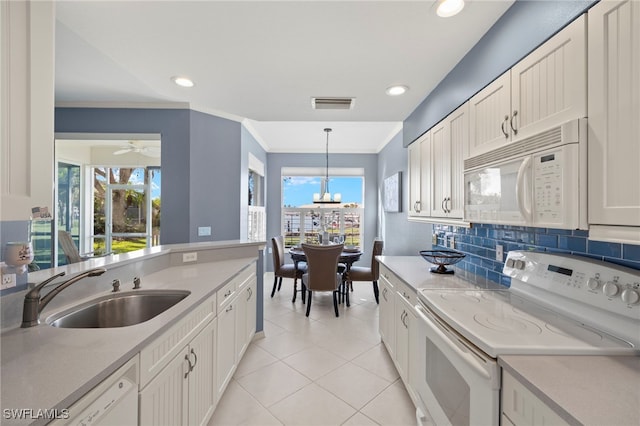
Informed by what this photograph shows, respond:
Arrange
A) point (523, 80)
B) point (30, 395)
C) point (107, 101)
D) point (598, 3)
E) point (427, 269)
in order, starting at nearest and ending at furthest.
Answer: point (30, 395), point (598, 3), point (523, 80), point (427, 269), point (107, 101)

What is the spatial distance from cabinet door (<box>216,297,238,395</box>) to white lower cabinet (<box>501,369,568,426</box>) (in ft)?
5.01

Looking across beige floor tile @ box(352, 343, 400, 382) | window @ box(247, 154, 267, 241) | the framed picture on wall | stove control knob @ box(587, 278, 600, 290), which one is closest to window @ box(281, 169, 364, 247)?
window @ box(247, 154, 267, 241)

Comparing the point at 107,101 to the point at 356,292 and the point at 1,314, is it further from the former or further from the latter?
the point at 356,292

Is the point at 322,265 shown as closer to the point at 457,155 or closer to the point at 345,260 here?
the point at 345,260

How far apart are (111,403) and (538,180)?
5.69 ft

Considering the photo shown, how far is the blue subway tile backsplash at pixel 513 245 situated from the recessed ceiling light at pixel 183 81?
2.74 meters

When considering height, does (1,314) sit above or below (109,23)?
below

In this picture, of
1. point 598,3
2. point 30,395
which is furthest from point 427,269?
point 30,395

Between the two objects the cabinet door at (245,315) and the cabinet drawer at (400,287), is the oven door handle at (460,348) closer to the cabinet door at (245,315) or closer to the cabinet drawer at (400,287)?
the cabinet drawer at (400,287)

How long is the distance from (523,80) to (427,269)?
4.85ft

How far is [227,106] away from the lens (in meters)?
2.95

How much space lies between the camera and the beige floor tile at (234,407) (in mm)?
1766

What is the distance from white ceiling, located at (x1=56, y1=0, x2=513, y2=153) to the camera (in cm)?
156

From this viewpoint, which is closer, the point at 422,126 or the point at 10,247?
the point at 10,247
